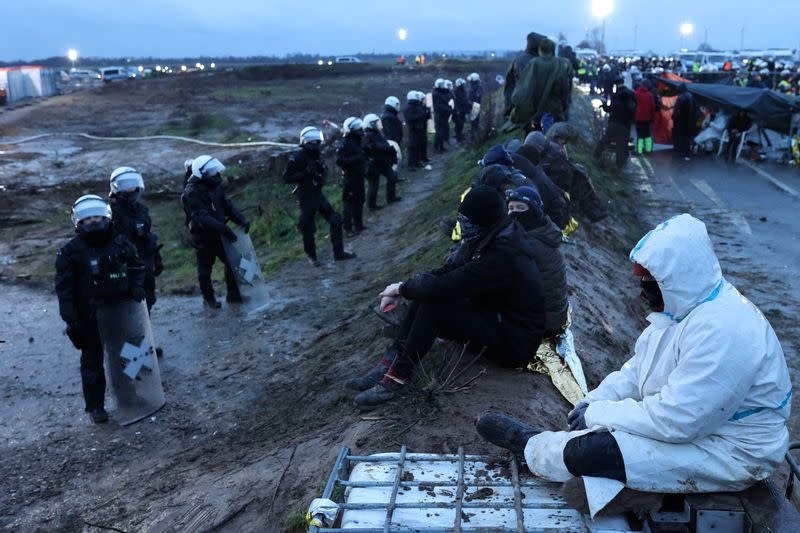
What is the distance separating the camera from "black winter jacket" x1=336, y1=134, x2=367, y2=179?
12820 millimetres

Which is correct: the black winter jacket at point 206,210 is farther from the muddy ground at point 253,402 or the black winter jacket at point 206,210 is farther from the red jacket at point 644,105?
the red jacket at point 644,105

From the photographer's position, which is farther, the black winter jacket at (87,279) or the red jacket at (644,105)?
the red jacket at (644,105)

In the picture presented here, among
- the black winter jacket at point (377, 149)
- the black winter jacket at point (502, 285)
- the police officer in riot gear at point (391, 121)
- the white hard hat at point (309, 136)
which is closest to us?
the black winter jacket at point (502, 285)

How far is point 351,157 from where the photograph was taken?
42.1 feet

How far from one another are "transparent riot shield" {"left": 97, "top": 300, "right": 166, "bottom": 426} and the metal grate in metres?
3.23

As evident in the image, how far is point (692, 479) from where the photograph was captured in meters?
3.42

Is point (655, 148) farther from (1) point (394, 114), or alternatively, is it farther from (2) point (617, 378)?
(2) point (617, 378)

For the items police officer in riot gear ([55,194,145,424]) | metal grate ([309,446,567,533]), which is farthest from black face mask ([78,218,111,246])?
metal grate ([309,446,567,533])

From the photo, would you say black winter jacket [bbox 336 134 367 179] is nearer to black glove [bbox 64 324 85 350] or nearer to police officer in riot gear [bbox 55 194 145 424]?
police officer in riot gear [bbox 55 194 145 424]

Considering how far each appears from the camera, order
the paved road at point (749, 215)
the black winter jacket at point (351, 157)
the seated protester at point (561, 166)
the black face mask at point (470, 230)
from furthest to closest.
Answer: the black winter jacket at point (351, 157) → the paved road at point (749, 215) → the seated protester at point (561, 166) → the black face mask at point (470, 230)

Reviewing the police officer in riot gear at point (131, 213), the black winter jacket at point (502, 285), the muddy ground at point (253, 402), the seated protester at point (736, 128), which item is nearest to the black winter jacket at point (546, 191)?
the muddy ground at point (253, 402)

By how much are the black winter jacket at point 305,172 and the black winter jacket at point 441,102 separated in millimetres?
10843

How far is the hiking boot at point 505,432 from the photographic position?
4.11 meters

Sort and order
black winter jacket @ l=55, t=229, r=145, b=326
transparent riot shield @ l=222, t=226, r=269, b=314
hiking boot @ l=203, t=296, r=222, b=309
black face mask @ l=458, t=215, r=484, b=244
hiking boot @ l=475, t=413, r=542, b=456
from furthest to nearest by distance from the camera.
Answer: hiking boot @ l=203, t=296, r=222, b=309 → transparent riot shield @ l=222, t=226, r=269, b=314 → black winter jacket @ l=55, t=229, r=145, b=326 → black face mask @ l=458, t=215, r=484, b=244 → hiking boot @ l=475, t=413, r=542, b=456
